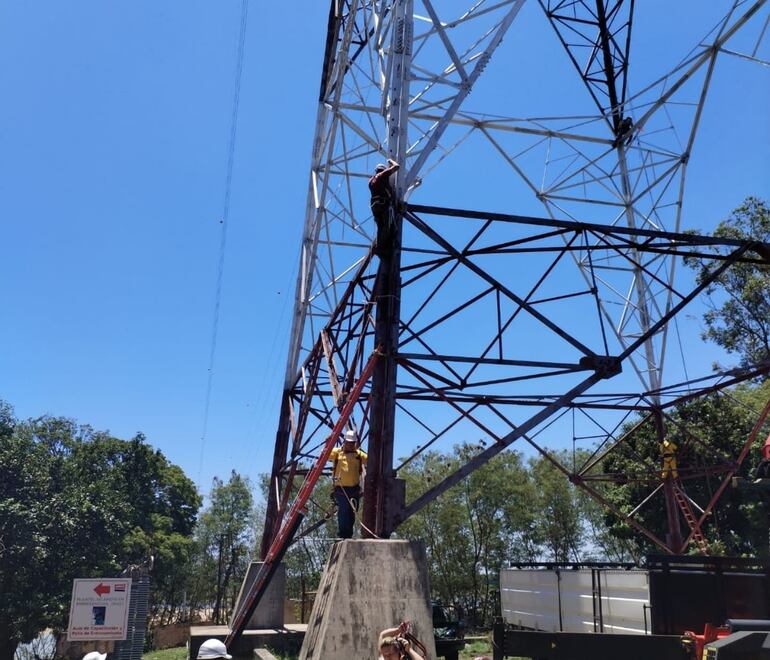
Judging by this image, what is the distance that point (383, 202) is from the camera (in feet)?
31.1

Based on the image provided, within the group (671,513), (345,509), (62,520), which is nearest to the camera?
(345,509)

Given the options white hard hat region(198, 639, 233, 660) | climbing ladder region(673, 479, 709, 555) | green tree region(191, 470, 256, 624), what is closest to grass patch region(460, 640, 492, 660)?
climbing ladder region(673, 479, 709, 555)

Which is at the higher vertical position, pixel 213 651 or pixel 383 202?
pixel 383 202

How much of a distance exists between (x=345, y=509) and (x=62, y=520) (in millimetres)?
25258

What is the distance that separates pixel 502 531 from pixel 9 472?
84.0ft

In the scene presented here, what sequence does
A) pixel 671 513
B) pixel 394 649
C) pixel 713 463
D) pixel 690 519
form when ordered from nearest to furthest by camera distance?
1. pixel 394 649
2. pixel 690 519
3. pixel 671 513
4. pixel 713 463

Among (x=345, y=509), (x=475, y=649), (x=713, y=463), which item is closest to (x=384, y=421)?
(x=345, y=509)

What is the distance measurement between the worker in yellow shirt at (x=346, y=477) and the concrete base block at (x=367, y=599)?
2335mm

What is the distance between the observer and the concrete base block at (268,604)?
1677 cm

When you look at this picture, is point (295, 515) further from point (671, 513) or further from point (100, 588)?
point (671, 513)

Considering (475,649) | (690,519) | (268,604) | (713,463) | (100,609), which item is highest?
(713,463)

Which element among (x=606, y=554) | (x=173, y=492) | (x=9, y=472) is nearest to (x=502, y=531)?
(x=606, y=554)

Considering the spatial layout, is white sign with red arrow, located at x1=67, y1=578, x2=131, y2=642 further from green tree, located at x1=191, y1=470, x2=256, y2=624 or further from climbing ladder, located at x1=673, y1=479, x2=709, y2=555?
green tree, located at x1=191, y1=470, x2=256, y2=624

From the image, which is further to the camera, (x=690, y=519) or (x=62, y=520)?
(x=62, y=520)
